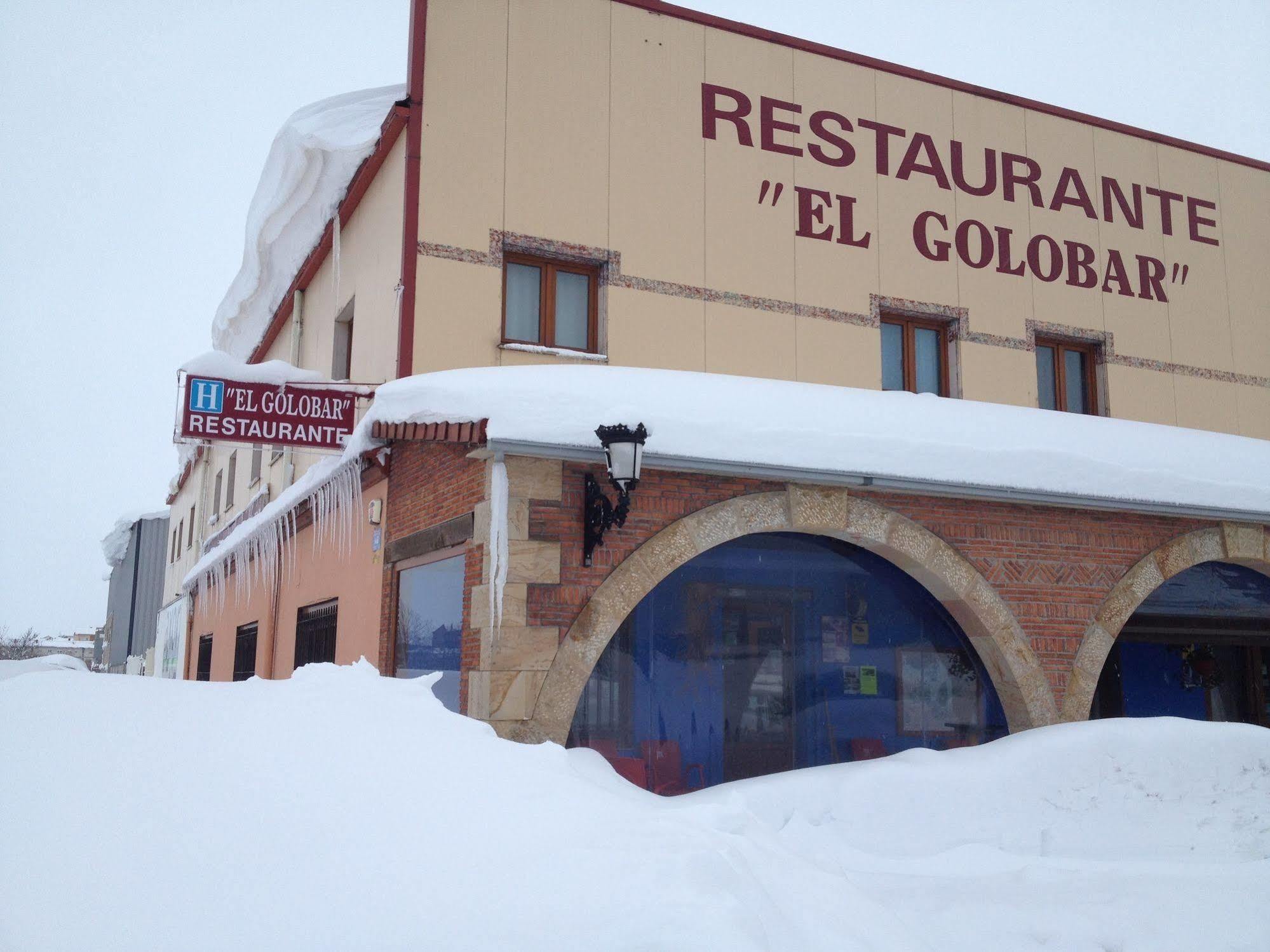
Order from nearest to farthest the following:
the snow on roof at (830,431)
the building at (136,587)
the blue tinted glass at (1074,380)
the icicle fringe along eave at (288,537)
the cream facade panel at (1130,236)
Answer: the snow on roof at (830,431), the icicle fringe along eave at (288,537), the blue tinted glass at (1074,380), the cream facade panel at (1130,236), the building at (136,587)

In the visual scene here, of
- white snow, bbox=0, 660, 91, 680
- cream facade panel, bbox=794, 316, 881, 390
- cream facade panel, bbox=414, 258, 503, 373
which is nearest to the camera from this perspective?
white snow, bbox=0, 660, 91, 680

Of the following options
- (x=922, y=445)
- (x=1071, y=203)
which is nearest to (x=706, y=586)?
(x=922, y=445)

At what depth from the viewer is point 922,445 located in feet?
25.2

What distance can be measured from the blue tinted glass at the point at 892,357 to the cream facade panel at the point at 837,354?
0.24 meters

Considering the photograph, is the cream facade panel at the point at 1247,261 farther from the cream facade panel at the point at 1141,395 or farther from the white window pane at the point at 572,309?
the white window pane at the point at 572,309

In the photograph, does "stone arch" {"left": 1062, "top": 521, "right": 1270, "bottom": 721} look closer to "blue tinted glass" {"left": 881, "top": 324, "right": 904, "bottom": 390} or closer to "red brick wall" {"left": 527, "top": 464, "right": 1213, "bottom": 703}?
"red brick wall" {"left": 527, "top": 464, "right": 1213, "bottom": 703}

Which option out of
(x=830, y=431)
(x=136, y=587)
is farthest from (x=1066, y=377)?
(x=136, y=587)

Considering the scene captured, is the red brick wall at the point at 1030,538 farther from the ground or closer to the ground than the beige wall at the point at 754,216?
closer to the ground

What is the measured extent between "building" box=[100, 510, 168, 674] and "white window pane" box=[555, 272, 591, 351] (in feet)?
61.7

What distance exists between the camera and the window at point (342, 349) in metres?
11.1

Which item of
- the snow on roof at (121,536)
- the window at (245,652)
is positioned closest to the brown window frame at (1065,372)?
the window at (245,652)

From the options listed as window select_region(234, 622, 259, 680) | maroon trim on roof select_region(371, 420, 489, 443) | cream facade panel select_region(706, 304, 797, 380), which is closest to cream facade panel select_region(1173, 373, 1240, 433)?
cream facade panel select_region(706, 304, 797, 380)

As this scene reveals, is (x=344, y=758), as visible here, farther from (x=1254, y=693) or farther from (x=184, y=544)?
(x=184, y=544)

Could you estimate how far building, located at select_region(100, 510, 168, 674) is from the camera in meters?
26.5
